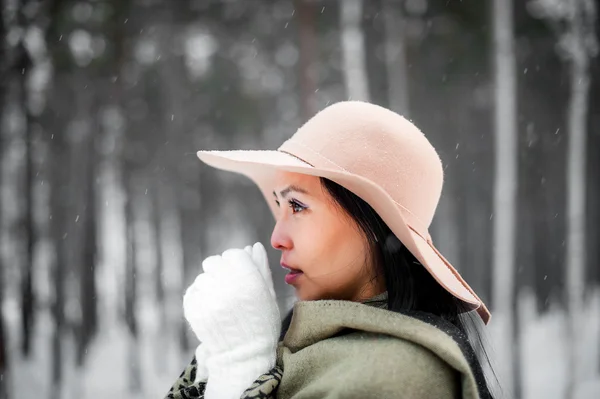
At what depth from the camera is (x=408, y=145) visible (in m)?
1.43

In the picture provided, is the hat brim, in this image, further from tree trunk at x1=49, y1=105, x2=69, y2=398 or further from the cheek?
tree trunk at x1=49, y1=105, x2=69, y2=398

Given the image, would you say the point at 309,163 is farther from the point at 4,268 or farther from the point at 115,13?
the point at 4,268

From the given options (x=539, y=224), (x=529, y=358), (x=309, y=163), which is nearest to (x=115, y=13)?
(x=309, y=163)

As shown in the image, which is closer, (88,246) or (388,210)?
(388,210)

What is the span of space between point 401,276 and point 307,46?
698 centimetres

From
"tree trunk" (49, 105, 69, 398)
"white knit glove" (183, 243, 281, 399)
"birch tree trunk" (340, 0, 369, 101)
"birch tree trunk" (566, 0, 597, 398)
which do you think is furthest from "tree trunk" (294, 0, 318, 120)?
"white knit glove" (183, 243, 281, 399)

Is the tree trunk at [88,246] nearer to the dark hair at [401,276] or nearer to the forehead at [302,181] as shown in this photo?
the forehead at [302,181]

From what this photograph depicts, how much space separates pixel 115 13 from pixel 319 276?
8.54 meters

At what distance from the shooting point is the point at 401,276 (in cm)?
148

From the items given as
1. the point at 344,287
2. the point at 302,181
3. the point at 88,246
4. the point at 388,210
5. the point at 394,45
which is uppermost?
the point at 394,45

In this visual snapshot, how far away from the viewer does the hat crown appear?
141 cm

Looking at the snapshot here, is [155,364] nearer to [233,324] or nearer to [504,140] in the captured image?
[504,140]

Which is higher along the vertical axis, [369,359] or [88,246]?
[369,359]

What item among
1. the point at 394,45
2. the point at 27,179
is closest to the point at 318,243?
the point at 394,45
